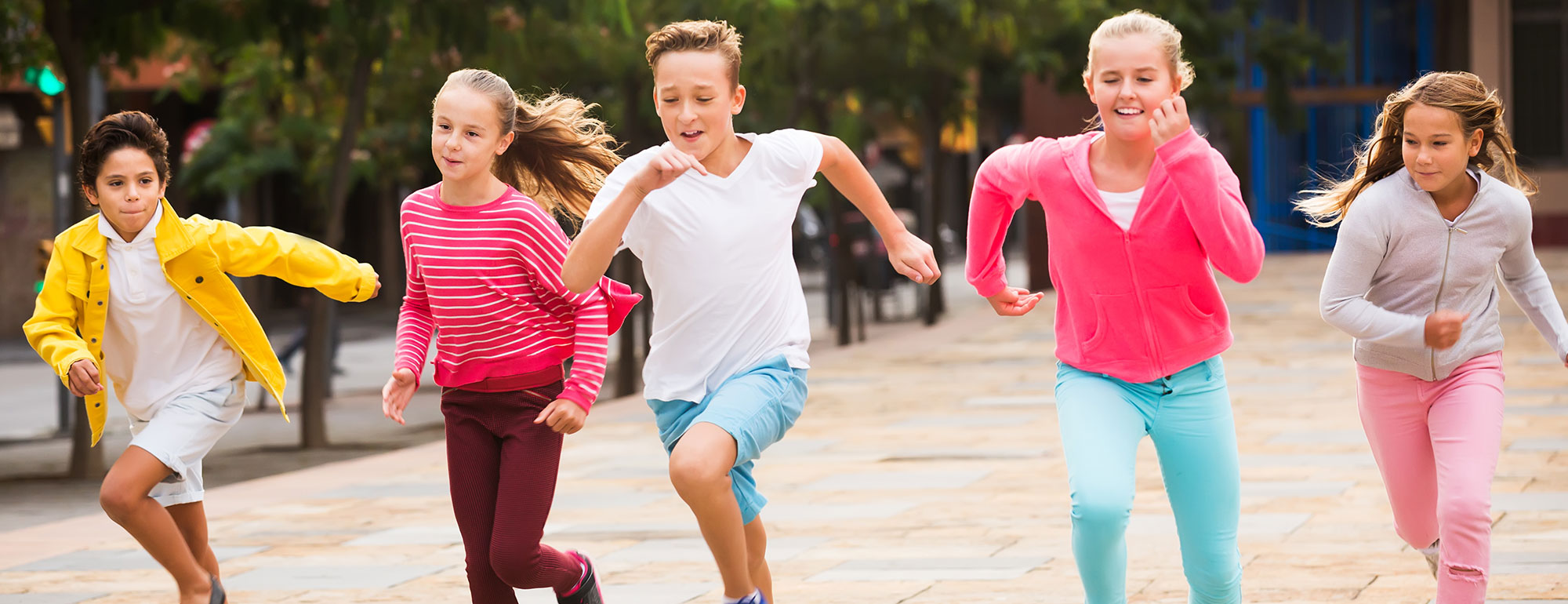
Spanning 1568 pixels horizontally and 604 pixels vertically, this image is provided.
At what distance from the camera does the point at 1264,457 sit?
30.8 ft

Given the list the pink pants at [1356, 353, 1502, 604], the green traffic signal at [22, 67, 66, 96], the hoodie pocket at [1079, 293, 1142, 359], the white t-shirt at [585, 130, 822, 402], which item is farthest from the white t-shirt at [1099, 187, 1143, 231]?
the green traffic signal at [22, 67, 66, 96]

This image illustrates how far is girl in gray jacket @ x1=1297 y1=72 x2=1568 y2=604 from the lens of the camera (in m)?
4.50

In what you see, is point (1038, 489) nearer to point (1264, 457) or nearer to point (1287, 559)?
point (1264, 457)

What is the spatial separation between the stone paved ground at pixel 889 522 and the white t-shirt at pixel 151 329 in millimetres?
1301

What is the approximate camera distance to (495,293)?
15.2ft

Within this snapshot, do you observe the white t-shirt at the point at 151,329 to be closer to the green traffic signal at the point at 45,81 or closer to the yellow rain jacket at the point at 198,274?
the yellow rain jacket at the point at 198,274

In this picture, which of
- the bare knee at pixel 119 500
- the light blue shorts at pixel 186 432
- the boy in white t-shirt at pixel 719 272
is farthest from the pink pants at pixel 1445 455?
the bare knee at pixel 119 500

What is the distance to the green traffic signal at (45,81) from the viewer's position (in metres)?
12.5

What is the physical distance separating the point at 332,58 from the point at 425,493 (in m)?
3.76

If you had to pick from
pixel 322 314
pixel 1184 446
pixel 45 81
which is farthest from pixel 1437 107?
pixel 45 81

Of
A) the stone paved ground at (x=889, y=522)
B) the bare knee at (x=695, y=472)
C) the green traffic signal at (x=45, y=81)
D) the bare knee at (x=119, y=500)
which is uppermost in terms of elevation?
the green traffic signal at (x=45, y=81)

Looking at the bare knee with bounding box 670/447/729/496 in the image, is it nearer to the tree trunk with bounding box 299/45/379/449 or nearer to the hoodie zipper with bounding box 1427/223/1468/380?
the hoodie zipper with bounding box 1427/223/1468/380

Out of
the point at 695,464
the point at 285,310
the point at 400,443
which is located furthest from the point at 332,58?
the point at 285,310

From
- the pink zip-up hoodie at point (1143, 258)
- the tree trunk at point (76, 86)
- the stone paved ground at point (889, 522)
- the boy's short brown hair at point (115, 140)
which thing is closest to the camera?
the pink zip-up hoodie at point (1143, 258)
